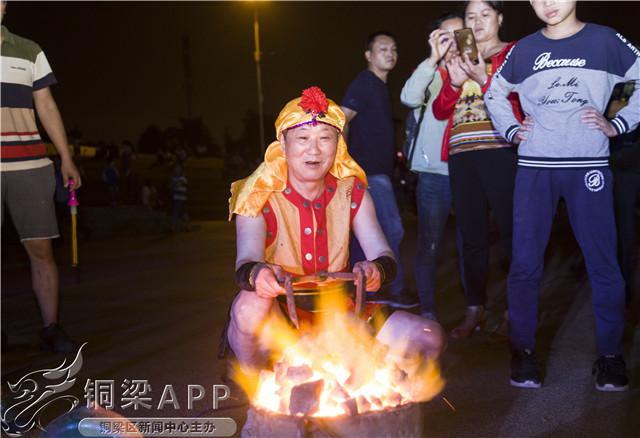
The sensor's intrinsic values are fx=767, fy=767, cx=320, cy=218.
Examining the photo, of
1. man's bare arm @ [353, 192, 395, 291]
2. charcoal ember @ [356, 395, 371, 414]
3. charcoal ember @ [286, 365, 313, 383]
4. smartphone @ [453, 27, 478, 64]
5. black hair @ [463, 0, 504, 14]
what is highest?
black hair @ [463, 0, 504, 14]

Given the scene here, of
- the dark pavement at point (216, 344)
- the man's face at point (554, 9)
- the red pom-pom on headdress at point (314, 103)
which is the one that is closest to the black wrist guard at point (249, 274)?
the red pom-pom on headdress at point (314, 103)

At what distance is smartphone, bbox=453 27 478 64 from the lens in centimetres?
424

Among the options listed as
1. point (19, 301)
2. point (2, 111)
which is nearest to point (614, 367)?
point (2, 111)

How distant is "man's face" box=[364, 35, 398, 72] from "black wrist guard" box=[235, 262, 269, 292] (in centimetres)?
335

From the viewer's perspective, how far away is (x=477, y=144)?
450 centimetres

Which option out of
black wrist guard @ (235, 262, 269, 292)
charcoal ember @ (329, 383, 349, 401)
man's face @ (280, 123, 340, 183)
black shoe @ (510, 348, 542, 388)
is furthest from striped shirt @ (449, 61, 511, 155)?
charcoal ember @ (329, 383, 349, 401)

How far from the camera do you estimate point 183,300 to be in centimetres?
653

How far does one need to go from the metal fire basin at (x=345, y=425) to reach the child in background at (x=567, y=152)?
1561mm

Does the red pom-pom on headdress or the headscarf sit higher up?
the red pom-pom on headdress

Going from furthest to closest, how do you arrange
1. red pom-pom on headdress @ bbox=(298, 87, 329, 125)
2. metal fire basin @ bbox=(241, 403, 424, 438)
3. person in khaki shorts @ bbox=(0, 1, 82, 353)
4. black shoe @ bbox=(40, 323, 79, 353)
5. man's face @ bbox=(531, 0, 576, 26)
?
black shoe @ bbox=(40, 323, 79, 353), person in khaki shorts @ bbox=(0, 1, 82, 353), man's face @ bbox=(531, 0, 576, 26), red pom-pom on headdress @ bbox=(298, 87, 329, 125), metal fire basin @ bbox=(241, 403, 424, 438)

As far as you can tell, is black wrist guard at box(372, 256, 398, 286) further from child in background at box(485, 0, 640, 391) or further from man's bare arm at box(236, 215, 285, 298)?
child in background at box(485, 0, 640, 391)

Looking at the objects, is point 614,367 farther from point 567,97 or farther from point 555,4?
point 555,4

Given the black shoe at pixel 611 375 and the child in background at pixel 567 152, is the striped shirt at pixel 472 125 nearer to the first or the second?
the child in background at pixel 567 152

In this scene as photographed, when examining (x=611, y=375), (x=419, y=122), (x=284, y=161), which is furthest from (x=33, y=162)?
(x=611, y=375)
